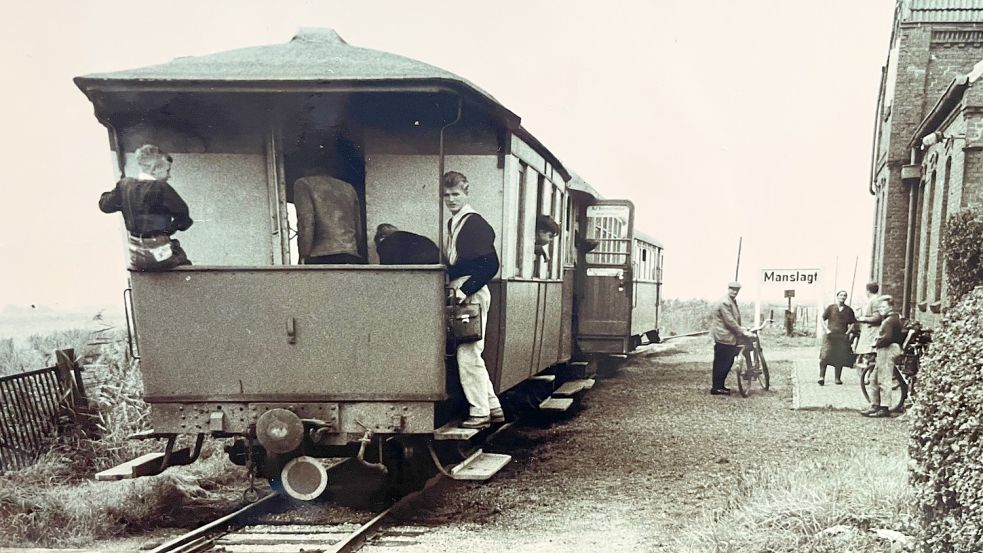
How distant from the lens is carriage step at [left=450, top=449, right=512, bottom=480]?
18.6 ft

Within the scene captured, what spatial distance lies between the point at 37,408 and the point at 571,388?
6388 millimetres

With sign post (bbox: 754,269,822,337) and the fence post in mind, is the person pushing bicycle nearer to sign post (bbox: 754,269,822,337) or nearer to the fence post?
sign post (bbox: 754,269,822,337)

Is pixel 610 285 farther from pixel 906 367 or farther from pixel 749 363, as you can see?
pixel 906 367

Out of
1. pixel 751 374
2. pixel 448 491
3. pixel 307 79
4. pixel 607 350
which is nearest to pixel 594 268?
pixel 607 350

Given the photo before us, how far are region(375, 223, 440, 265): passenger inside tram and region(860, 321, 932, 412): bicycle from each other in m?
6.65

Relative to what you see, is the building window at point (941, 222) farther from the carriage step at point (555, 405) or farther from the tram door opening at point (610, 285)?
the carriage step at point (555, 405)

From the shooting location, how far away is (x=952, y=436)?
12.3 ft

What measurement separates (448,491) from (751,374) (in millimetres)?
7265

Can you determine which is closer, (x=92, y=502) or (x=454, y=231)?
(x=454, y=231)

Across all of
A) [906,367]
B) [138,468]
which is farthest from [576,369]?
[138,468]

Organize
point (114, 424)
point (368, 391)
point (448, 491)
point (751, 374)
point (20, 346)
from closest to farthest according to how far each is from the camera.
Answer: point (368, 391)
point (448, 491)
point (114, 424)
point (20, 346)
point (751, 374)

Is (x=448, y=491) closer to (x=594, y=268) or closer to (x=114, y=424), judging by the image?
(x=114, y=424)

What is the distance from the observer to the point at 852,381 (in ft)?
44.7

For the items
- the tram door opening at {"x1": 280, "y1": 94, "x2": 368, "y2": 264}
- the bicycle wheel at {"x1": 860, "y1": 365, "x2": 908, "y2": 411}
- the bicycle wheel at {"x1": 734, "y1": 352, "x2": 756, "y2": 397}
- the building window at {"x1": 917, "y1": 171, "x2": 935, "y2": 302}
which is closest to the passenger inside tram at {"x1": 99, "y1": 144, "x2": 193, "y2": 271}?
the tram door opening at {"x1": 280, "y1": 94, "x2": 368, "y2": 264}
